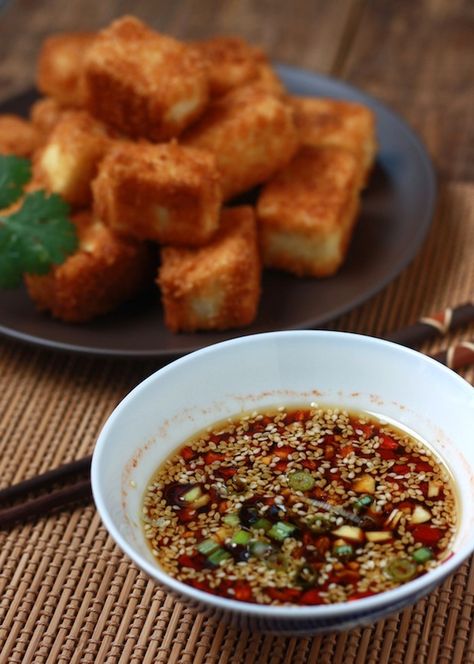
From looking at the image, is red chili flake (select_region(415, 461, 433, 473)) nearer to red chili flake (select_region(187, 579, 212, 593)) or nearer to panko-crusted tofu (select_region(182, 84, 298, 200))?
red chili flake (select_region(187, 579, 212, 593))

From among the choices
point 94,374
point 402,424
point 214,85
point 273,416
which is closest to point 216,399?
point 273,416

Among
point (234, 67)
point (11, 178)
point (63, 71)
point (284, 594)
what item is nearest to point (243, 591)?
point (284, 594)

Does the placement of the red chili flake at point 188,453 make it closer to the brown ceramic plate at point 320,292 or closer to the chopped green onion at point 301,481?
the chopped green onion at point 301,481

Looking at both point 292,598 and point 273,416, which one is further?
point 273,416

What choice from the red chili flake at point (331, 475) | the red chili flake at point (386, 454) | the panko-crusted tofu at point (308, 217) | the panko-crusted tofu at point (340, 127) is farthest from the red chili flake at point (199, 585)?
the panko-crusted tofu at point (340, 127)

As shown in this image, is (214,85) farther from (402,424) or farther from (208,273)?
(402,424)
